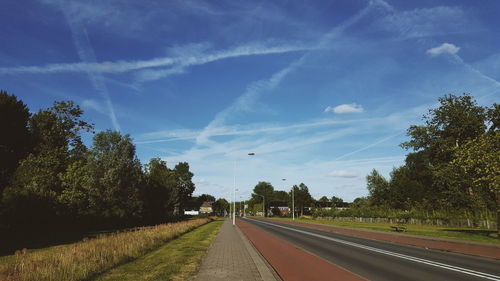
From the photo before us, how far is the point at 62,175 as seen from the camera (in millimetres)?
33219

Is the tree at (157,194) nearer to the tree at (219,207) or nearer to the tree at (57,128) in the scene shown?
the tree at (57,128)

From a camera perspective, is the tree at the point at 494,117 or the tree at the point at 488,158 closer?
the tree at the point at 488,158

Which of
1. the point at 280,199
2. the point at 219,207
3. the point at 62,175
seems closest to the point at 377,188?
the point at 280,199

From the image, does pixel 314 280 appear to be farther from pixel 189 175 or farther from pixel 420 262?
pixel 189 175

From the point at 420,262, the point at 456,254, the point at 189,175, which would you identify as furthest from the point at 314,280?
the point at 189,175

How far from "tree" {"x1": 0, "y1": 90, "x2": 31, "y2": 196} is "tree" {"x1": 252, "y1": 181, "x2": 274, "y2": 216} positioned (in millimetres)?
107133

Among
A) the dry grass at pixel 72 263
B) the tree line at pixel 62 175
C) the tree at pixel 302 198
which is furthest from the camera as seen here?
the tree at pixel 302 198

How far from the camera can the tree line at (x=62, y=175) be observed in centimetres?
2556

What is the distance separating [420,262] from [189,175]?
3228 inches

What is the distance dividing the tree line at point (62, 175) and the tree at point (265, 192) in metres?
88.5

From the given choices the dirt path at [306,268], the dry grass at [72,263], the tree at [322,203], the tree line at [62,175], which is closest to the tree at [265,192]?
the tree at [322,203]

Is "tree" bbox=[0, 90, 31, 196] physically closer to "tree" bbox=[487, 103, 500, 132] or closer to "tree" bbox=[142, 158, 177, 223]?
"tree" bbox=[142, 158, 177, 223]

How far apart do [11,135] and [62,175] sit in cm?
590

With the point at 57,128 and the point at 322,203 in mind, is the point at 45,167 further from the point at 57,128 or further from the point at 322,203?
the point at 322,203
